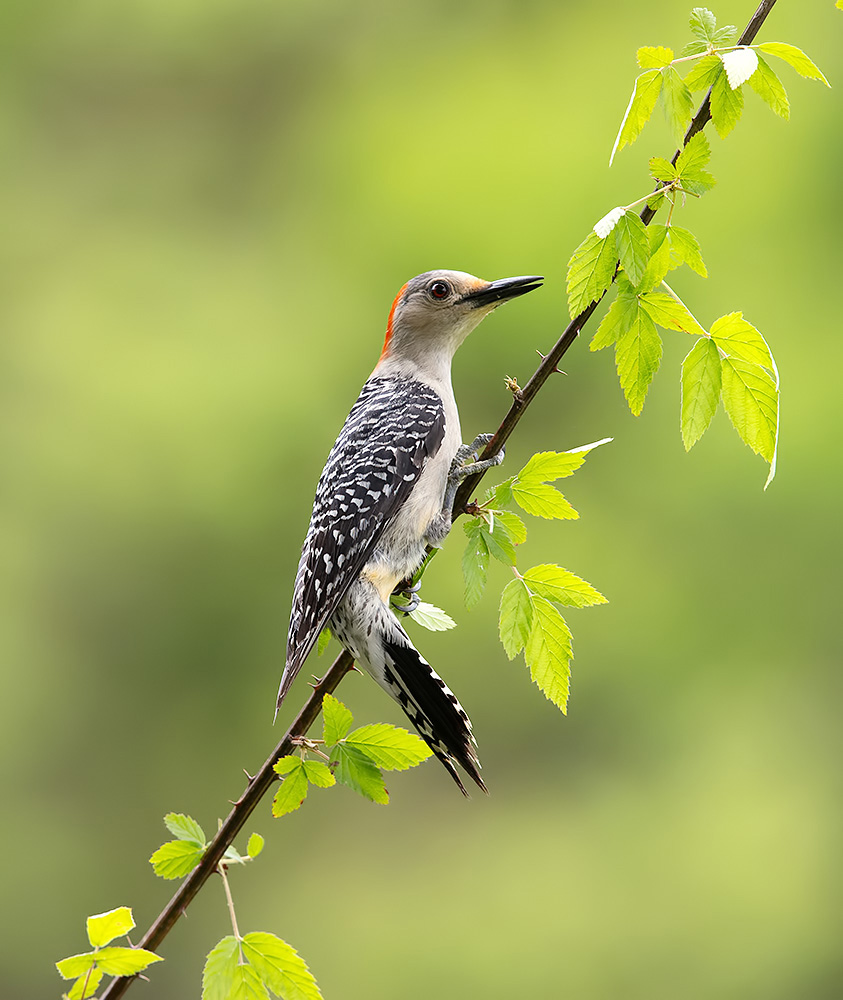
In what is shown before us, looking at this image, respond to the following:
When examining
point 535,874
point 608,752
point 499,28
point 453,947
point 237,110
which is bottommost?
point 453,947

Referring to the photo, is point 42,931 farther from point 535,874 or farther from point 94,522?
point 535,874

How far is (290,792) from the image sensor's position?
141cm

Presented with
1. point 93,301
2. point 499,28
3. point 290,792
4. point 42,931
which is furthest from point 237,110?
point 290,792

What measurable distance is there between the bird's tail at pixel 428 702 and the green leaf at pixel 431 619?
119 mm

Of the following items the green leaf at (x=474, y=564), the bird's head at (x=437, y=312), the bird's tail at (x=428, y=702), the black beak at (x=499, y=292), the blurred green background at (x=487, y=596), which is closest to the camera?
the green leaf at (x=474, y=564)

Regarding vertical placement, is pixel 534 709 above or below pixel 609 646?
below

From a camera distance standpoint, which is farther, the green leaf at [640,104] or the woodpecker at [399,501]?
the woodpecker at [399,501]

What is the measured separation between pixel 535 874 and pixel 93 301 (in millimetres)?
6057

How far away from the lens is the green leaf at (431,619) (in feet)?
Answer: 6.28

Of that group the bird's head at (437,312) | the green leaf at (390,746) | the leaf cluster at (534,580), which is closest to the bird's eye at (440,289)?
the bird's head at (437,312)

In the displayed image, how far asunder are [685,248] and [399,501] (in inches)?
48.0

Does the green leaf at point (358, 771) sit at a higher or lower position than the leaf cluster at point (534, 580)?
lower

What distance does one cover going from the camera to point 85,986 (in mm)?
1230

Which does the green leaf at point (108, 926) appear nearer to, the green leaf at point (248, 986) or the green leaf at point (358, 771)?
the green leaf at point (248, 986)
